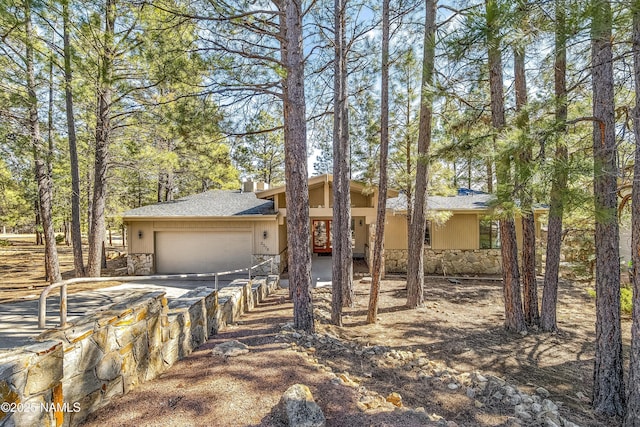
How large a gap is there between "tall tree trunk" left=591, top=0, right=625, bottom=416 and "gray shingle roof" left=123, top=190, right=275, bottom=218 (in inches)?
322

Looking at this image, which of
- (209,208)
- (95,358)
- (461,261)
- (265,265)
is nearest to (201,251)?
(209,208)

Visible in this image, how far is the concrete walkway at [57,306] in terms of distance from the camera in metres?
4.54

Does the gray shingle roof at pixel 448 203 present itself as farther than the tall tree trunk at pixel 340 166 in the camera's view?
Yes

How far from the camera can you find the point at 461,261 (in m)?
12.0

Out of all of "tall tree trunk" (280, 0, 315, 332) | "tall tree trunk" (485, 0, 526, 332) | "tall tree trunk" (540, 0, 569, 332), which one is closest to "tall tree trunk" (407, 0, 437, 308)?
"tall tree trunk" (485, 0, 526, 332)

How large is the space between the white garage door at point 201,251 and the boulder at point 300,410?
28.2ft

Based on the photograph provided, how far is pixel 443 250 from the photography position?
1213 cm

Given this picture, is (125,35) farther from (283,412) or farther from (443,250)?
(443,250)

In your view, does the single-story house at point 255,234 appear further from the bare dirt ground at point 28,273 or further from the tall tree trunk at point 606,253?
the tall tree trunk at point 606,253

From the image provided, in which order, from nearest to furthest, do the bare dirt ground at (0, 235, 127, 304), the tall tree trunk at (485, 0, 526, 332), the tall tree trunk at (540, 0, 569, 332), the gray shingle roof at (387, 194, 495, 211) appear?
the tall tree trunk at (540, 0, 569, 332), the tall tree trunk at (485, 0, 526, 332), the bare dirt ground at (0, 235, 127, 304), the gray shingle roof at (387, 194, 495, 211)

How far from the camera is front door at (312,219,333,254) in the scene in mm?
15469

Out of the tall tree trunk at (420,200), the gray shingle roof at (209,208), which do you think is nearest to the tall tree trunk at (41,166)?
the gray shingle roof at (209,208)

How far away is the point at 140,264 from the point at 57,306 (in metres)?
4.09

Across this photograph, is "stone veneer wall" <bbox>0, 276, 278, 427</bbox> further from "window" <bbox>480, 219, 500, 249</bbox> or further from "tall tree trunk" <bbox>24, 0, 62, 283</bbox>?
"window" <bbox>480, 219, 500, 249</bbox>
